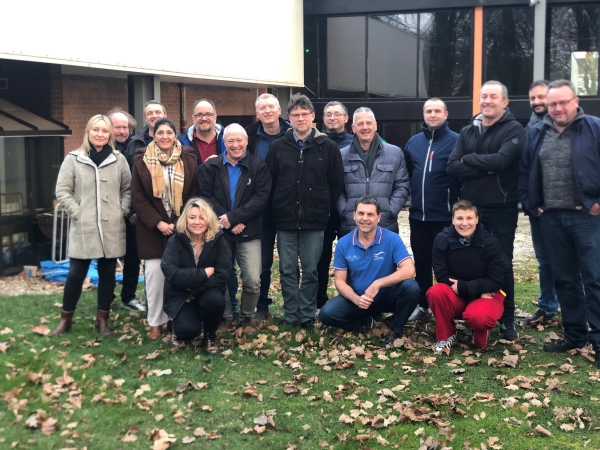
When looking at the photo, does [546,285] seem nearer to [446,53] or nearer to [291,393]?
[291,393]

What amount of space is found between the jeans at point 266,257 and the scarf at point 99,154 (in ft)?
5.11

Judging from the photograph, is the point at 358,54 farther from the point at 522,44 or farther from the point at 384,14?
the point at 522,44

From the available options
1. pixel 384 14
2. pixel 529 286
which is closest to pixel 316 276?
pixel 529 286

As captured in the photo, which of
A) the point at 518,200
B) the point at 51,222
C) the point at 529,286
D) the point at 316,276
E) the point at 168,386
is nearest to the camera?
the point at 168,386

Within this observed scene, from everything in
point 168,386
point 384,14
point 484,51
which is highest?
point 384,14

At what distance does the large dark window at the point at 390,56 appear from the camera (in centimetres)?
1614

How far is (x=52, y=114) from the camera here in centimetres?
1205

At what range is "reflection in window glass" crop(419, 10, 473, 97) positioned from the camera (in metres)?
16.0

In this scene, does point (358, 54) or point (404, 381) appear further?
point (358, 54)

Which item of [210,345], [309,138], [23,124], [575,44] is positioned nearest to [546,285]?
[309,138]

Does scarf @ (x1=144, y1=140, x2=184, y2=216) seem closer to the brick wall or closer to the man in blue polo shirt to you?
the man in blue polo shirt

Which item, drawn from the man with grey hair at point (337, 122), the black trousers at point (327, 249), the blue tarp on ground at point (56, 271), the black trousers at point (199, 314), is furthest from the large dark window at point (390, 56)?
the black trousers at point (199, 314)

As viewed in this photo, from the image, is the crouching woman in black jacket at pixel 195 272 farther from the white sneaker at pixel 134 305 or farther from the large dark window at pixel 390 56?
the large dark window at pixel 390 56

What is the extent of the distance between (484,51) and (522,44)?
0.81m
